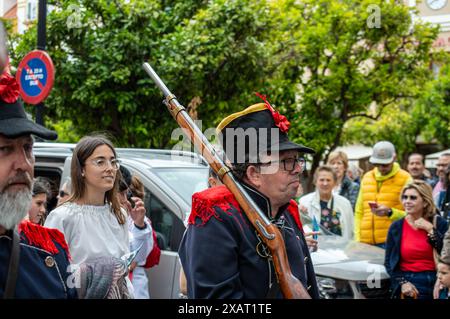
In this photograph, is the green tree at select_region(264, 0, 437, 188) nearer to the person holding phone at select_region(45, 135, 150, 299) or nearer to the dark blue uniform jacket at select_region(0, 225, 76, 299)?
the person holding phone at select_region(45, 135, 150, 299)

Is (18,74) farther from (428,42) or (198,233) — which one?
(428,42)

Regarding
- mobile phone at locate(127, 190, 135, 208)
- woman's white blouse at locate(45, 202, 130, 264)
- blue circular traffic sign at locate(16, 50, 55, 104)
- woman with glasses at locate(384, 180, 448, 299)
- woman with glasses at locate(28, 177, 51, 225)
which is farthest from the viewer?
blue circular traffic sign at locate(16, 50, 55, 104)

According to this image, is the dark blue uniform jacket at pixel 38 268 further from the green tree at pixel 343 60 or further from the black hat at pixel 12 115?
the green tree at pixel 343 60

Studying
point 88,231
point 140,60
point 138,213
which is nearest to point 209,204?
point 88,231

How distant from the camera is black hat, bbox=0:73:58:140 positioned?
2195 millimetres

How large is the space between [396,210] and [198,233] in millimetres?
4631

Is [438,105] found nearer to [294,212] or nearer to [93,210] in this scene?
[93,210]

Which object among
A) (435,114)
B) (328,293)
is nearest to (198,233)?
(328,293)

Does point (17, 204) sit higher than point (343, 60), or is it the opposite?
point (343, 60)

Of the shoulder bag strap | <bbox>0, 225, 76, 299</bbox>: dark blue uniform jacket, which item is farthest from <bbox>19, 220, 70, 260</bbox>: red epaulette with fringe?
the shoulder bag strap

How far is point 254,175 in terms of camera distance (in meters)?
3.30

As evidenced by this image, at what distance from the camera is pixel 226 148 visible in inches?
132

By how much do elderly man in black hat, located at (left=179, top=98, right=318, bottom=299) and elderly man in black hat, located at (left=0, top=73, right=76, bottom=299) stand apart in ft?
2.55

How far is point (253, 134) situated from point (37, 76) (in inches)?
249
